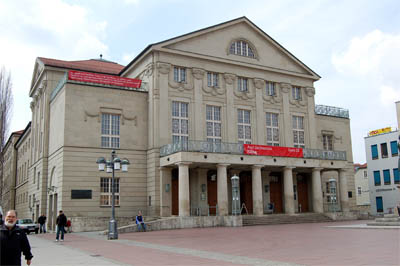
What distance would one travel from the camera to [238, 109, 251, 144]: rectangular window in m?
39.7

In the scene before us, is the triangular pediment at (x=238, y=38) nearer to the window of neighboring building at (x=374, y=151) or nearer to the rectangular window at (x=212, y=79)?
the rectangular window at (x=212, y=79)

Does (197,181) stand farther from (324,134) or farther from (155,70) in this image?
(324,134)

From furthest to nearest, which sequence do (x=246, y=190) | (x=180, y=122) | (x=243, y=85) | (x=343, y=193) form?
(x=243, y=85)
(x=246, y=190)
(x=343, y=193)
(x=180, y=122)

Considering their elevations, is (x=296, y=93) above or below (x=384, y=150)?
above

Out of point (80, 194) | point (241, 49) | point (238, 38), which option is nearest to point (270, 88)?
point (241, 49)

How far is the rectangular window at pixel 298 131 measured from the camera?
4284 cm

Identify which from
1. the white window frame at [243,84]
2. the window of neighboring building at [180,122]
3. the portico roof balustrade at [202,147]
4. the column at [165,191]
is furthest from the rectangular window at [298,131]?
the column at [165,191]

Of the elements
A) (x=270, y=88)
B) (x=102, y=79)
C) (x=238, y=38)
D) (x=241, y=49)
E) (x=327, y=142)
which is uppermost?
(x=238, y=38)

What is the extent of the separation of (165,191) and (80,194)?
21.6 feet

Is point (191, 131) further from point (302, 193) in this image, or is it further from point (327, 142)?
point (327, 142)

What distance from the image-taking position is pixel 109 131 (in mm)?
35219

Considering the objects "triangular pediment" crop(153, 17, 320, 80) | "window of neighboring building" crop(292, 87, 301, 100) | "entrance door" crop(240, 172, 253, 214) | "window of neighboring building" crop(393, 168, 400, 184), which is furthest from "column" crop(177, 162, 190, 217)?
"window of neighboring building" crop(393, 168, 400, 184)

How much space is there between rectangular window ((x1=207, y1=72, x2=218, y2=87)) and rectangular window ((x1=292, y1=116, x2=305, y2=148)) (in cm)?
957

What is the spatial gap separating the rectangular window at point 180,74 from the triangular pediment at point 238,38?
1.58 metres
